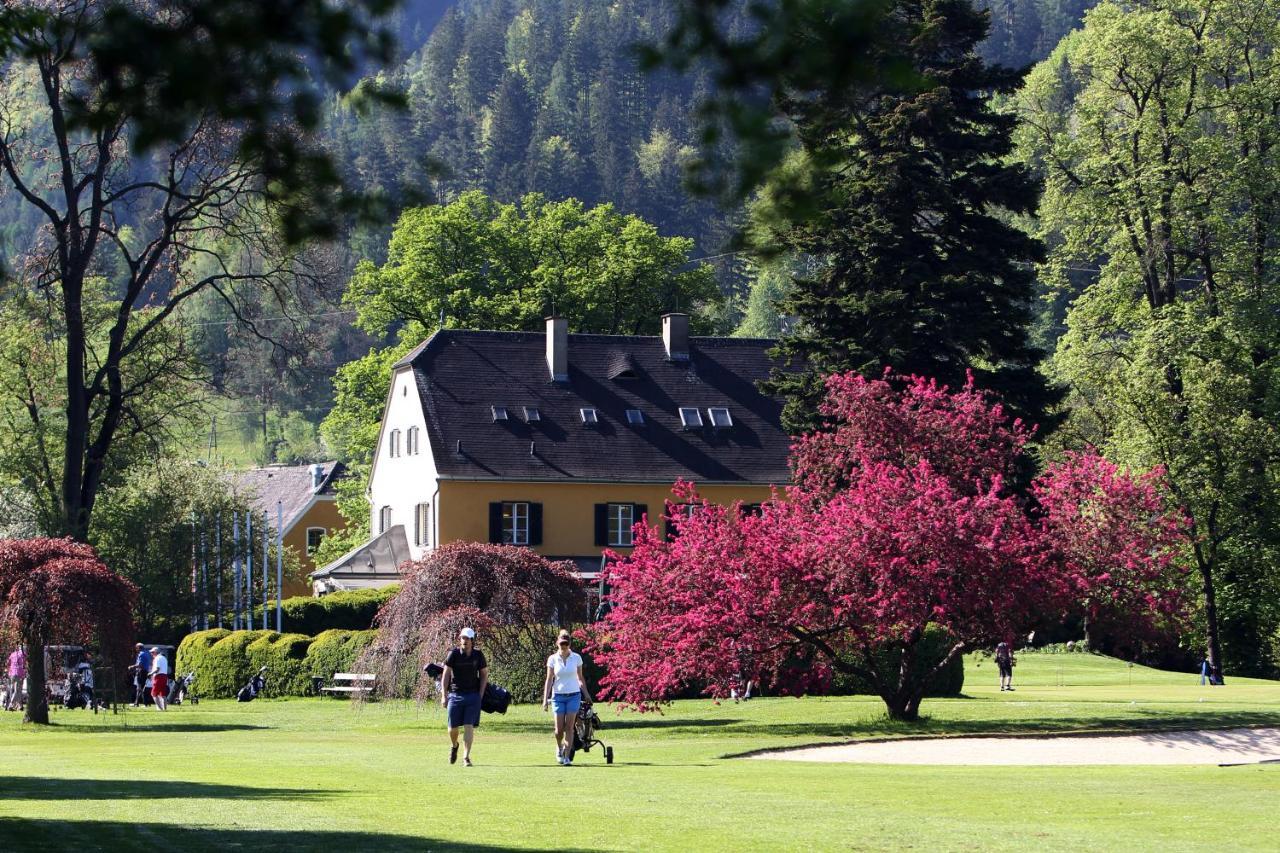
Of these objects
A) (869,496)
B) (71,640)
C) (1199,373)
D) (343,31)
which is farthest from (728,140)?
(1199,373)

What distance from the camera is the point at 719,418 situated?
69.4 metres

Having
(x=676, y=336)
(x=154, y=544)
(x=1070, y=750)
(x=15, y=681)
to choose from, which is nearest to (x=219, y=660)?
(x=15, y=681)

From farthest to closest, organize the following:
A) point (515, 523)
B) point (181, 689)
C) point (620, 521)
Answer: point (620, 521) → point (515, 523) → point (181, 689)

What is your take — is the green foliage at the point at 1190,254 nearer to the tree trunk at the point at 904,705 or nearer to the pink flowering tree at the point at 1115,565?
the pink flowering tree at the point at 1115,565

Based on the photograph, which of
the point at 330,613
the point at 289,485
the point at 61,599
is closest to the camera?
the point at 61,599

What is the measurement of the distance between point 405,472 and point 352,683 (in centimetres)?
2419

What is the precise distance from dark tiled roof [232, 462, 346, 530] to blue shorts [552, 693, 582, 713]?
76.3 metres

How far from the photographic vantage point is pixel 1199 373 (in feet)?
176

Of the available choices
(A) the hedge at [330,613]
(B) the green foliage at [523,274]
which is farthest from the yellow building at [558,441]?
(A) the hedge at [330,613]

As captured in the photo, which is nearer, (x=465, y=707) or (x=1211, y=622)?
(x=465, y=707)

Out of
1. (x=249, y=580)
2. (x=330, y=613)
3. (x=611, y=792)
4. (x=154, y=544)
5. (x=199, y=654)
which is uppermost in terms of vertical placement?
(x=154, y=544)

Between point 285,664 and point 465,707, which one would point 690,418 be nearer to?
point 285,664

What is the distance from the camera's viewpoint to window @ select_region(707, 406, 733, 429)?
2729 inches

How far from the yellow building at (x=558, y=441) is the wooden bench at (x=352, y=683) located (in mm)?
18357
